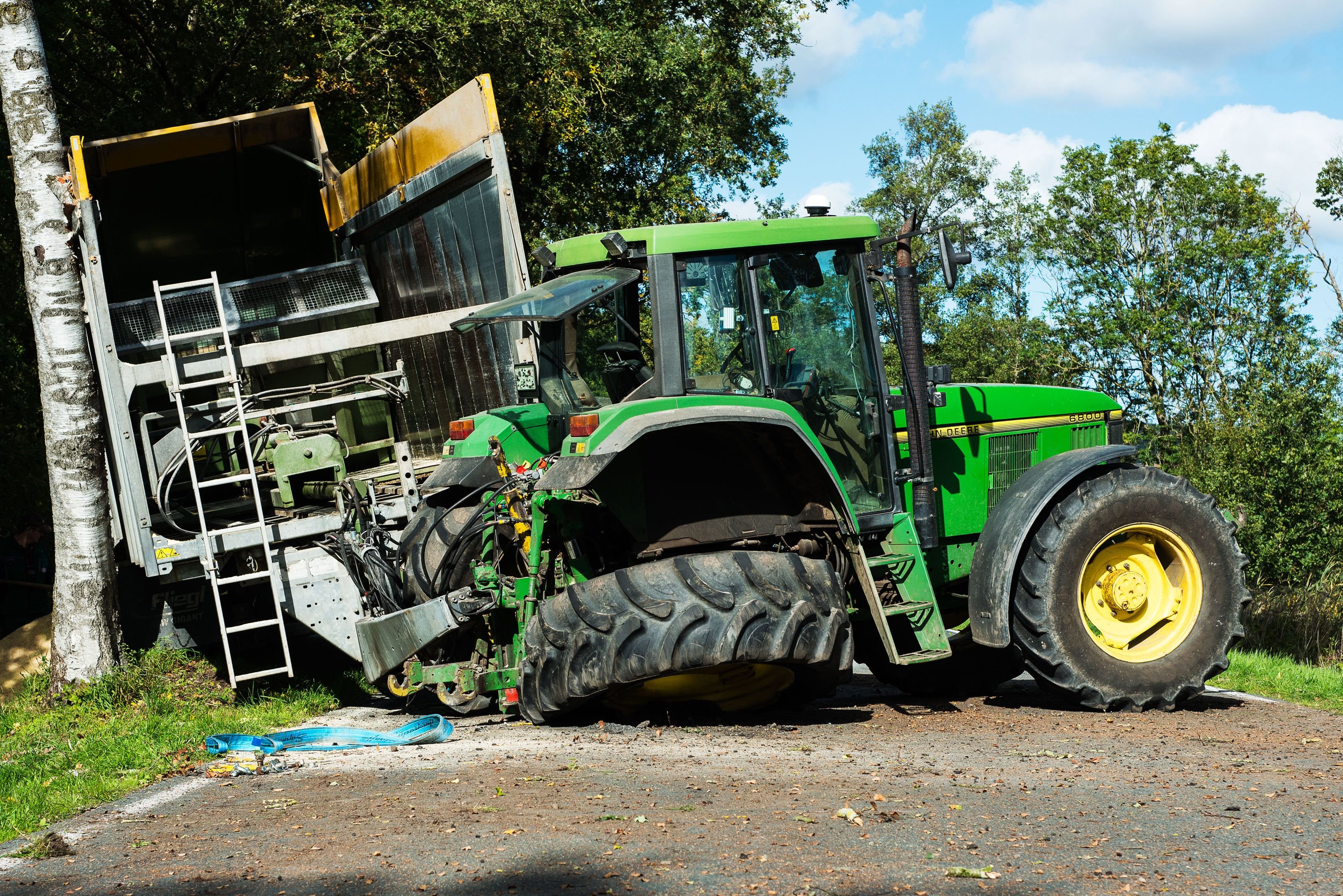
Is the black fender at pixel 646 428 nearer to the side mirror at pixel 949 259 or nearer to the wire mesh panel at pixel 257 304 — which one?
the side mirror at pixel 949 259

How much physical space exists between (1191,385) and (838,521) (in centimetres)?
→ 2373

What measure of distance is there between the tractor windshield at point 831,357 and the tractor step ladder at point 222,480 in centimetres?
321

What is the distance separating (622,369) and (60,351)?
11.8 feet

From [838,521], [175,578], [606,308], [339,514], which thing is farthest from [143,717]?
[838,521]

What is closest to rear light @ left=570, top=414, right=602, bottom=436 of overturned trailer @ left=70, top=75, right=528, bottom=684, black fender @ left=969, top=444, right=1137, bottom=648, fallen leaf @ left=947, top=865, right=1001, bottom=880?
overturned trailer @ left=70, top=75, right=528, bottom=684

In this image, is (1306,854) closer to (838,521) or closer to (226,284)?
(838,521)

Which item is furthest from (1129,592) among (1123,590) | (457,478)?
(457,478)

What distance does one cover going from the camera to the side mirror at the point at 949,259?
19.1 feet

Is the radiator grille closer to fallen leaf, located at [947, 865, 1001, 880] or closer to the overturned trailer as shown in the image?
the overturned trailer

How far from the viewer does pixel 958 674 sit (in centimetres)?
764

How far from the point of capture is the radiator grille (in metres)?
7.20

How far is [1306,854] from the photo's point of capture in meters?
3.94

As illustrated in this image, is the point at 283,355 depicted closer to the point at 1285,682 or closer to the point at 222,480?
the point at 222,480

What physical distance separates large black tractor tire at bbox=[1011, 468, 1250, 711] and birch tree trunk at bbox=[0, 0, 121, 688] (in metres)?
5.47
